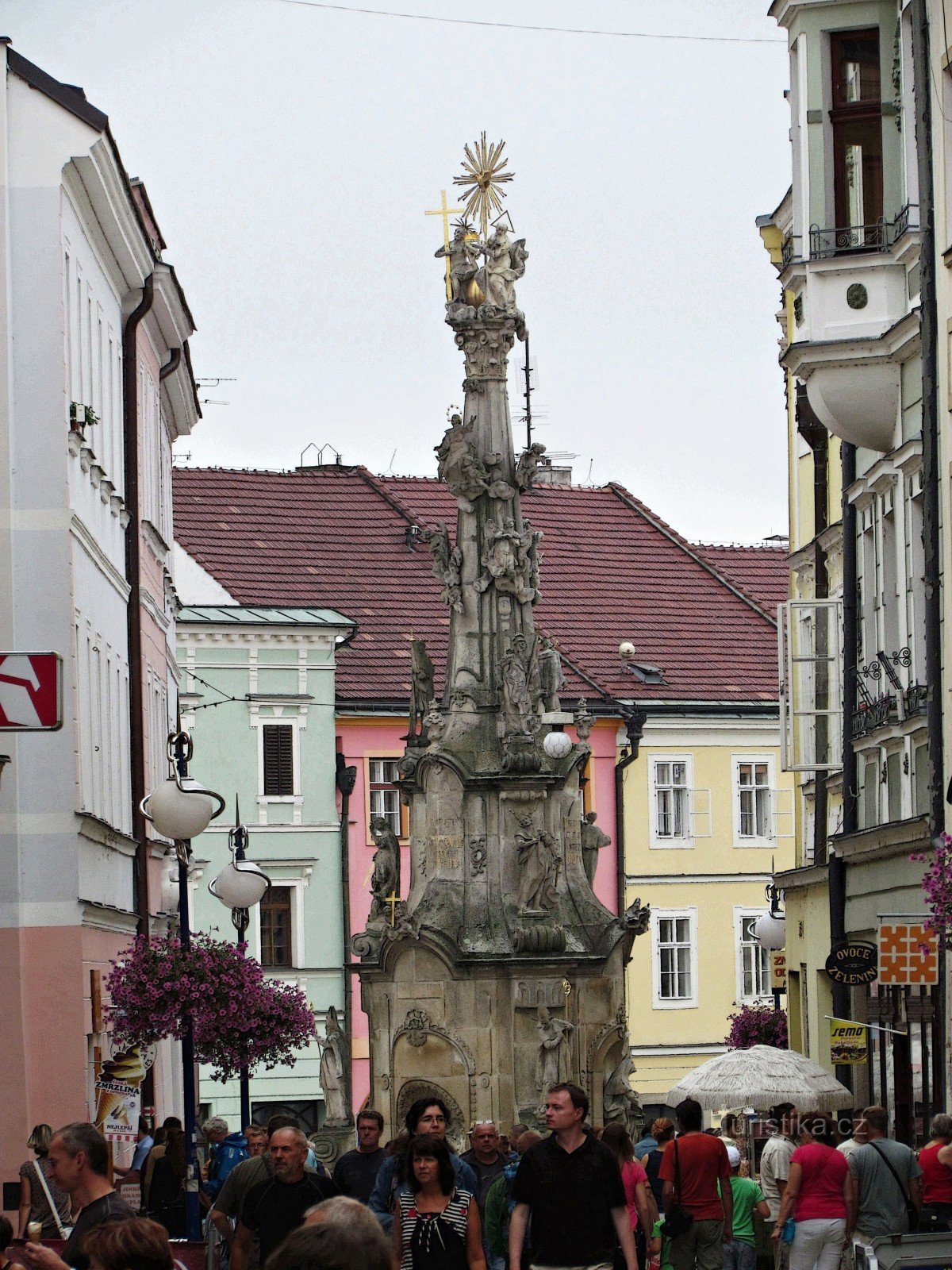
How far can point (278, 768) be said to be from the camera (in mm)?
49969

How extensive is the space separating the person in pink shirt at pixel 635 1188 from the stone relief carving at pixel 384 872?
50.3 feet

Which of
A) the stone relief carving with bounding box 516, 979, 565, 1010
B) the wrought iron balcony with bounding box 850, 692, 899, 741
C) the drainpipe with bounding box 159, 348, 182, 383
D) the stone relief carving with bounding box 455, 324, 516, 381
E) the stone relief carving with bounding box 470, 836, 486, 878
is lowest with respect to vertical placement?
the stone relief carving with bounding box 516, 979, 565, 1010

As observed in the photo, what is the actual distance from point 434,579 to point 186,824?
31.6 metres

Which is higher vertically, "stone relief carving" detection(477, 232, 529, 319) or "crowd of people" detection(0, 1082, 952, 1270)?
"stone relief carving" detection(477, 232, 529, 319)

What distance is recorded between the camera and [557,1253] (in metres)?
12.4

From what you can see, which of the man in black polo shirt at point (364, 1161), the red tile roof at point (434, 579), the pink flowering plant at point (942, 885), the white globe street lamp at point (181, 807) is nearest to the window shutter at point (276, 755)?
the red tile roof at point (434, 579)

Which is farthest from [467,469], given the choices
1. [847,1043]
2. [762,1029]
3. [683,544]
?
[683,544]

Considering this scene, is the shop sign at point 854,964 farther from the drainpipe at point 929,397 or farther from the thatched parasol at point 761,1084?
the drainpipe at point 929,397

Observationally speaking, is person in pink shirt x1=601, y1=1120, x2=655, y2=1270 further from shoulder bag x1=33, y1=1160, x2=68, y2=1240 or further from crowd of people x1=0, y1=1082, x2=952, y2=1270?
shoulder bag x1=33, y1=1160, x2=68, y2=1240

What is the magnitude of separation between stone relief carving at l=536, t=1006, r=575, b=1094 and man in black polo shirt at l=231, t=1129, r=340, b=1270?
18767 millimetres

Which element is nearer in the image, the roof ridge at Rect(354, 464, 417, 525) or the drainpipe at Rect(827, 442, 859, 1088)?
the drainpipe at Rect(827, 442, 859, 1088)

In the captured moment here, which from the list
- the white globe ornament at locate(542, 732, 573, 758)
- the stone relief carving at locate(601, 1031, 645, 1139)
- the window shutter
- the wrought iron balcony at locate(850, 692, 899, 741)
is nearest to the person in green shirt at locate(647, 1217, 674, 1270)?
the wrought iron balcony at locate(850, 692, 899, 741)

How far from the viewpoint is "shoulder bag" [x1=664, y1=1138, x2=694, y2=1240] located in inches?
632

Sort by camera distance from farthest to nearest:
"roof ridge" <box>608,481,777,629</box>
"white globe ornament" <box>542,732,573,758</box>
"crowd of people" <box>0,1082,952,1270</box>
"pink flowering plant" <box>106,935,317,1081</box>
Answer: "roof ridge" <box>608,481,777,629</box> < "white globe ornament" <box>542,732,573,758</box> < "pink flowering plant" <box>106,935,317,1081</box> < "crowd of people" <box>0,1082,952,1270</box>
